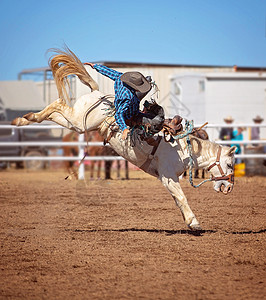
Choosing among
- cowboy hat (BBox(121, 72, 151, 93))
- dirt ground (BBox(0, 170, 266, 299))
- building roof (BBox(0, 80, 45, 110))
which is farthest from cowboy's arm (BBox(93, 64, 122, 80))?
building roof (BBox(0, 80, 45, 110))

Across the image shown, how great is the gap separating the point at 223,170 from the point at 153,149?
99cm

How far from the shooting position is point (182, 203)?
627cm

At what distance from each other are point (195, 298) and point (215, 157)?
3.09m

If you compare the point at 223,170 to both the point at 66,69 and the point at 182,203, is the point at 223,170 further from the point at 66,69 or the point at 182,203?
the point at 66,69

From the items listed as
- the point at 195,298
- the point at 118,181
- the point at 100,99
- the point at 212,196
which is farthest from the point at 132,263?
the point at 118,181

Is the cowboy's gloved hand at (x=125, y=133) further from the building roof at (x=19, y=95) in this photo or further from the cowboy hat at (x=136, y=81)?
the building roof at (x=19, y=95)

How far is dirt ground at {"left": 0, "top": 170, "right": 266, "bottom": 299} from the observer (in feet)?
12.8

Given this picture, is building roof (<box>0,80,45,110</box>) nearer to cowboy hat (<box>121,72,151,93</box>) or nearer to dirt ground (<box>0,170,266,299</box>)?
dirt ground (<box>0,170,266,299</box>)

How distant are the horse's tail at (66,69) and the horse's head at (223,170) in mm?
2061

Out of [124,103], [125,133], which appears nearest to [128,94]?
[124,103]

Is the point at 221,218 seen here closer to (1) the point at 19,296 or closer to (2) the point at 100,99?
(2) the point at 100,99

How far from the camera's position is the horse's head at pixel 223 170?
6.43 meters

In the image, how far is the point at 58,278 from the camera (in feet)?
13.7

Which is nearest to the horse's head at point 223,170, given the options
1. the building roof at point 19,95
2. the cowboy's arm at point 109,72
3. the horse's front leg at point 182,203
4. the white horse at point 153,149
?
the white horse at point 153,149
